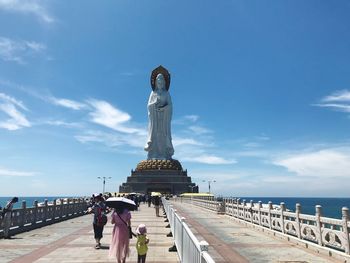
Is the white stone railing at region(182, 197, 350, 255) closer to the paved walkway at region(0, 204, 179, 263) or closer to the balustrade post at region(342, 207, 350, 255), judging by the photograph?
the balustrade post at region(342, 207, 350, 255)

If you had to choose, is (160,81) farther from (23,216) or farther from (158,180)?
(23,216)

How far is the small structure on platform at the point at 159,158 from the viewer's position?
7556cm

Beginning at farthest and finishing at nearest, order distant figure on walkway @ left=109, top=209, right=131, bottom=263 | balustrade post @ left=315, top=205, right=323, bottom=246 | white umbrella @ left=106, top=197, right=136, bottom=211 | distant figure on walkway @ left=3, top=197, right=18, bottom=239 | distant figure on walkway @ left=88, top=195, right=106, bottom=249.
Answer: distant figure on walkway @ left=3, top=197, right=18, bottom=239
distant figure on walkway @ left=88, top=195, right=106, bottom=249
balustrade post @ left=315, top=205, right=323, bottom=246
white umbrella @ left=106, top=197, right=136, bottom=211
distant figure on walkway @ left=109, top=209, right=131, bottom=263

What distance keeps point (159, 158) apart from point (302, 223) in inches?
2665

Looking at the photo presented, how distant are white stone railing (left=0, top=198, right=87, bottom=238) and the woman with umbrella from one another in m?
8.60

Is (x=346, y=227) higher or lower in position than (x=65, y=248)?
higher

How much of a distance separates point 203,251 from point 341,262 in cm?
744

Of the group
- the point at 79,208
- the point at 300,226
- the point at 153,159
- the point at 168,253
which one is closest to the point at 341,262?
the point at 300,226

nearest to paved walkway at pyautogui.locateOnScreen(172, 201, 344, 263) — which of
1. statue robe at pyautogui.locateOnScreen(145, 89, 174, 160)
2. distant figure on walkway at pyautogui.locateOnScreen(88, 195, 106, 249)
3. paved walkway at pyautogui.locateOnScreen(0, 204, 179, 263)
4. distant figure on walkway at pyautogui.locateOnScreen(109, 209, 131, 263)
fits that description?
paved walkway at pyautogui.locateOnScreen(0, 204, 179, 263)

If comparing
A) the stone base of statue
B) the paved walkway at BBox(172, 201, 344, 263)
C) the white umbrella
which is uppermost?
the stone base of statue

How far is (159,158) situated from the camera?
267 feet

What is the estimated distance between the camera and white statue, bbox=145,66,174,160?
79.7m

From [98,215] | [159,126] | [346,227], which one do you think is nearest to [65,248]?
[98,215]

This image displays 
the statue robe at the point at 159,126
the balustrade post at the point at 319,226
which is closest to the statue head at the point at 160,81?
the statue robe at the point at 159,126
